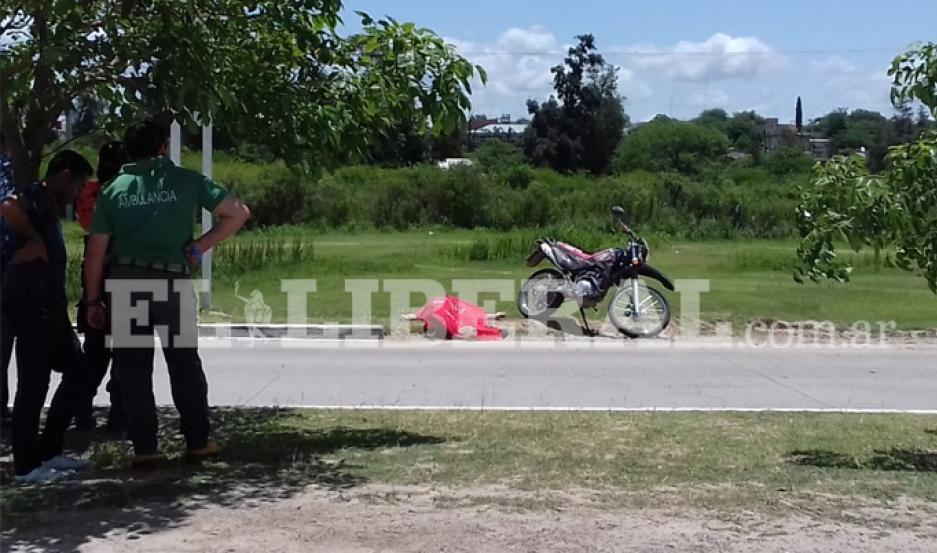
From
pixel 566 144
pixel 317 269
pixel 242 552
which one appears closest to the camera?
pixel 242 552

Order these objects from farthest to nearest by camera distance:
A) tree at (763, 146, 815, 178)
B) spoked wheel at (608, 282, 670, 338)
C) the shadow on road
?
1. tree at (763, 146, 815, 178)
2. spoked wheel at (608, 282, 670, 338)
3. the shadow on road

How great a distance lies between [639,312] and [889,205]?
320 inches

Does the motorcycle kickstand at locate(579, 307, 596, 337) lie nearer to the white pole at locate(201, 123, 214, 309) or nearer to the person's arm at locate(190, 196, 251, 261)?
the white pole at locate(201, 123, 214, 309)

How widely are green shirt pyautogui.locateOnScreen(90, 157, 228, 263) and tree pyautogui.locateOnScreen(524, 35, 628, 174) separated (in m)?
60.3

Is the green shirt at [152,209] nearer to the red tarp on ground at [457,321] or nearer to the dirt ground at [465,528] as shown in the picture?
the dirt ground at [465,528]

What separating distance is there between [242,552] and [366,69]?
375 cm

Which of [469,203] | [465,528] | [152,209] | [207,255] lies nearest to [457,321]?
[207,255]

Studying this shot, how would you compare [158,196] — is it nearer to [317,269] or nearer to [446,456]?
[446,456]

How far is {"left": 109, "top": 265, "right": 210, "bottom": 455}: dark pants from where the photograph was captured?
6340 mm

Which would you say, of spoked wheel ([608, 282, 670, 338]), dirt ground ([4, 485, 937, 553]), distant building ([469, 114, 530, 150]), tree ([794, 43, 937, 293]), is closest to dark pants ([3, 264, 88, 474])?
dirt ground ([4, 485, 937, 553])

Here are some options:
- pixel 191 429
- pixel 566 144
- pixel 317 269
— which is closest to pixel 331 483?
pixel 191 429

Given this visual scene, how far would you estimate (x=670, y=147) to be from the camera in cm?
6488

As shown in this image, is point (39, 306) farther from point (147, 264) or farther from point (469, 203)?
point (469, 203)

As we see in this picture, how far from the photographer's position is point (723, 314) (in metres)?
16.0
